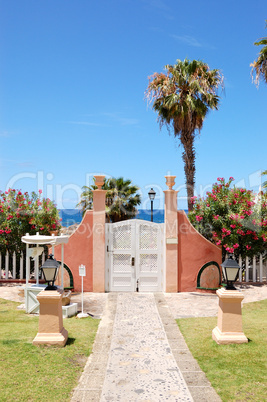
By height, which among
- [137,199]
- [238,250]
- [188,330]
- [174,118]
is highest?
[174,118]

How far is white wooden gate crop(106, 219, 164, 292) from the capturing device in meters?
11.8

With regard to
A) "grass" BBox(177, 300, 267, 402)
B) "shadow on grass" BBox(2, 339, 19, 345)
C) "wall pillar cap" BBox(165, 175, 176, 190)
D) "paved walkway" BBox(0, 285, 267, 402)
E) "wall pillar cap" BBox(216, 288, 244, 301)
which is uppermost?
"wall pillar cap" BBox(165, 175, 176, 190)

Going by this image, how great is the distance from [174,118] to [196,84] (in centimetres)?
196

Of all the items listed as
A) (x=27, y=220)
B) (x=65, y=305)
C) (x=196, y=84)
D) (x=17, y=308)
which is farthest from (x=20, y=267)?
(x=196, y=84)

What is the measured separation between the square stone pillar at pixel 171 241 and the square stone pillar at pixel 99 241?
2114 mm

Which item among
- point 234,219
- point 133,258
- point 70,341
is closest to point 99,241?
point 133,258

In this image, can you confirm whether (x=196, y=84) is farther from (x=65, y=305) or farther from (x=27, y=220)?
(x=65, y=305)

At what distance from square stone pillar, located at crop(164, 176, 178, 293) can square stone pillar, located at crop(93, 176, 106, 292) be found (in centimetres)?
211

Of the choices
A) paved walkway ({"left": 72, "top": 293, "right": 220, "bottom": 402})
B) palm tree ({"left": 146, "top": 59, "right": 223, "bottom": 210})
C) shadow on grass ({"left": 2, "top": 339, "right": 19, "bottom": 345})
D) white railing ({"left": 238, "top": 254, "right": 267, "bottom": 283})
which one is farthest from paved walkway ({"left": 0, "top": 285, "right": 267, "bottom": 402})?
palm tree ({"left": 146, "top": 59, "right": 223, "bottom": 210})

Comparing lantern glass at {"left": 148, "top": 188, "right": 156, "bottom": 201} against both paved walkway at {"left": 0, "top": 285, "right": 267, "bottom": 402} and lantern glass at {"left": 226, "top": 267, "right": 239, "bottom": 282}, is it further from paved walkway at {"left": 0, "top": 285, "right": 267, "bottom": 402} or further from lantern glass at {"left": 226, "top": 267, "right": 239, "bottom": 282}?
lantern glass at {"left": 226, "top": 267, "right": 239, "bottom": 282}

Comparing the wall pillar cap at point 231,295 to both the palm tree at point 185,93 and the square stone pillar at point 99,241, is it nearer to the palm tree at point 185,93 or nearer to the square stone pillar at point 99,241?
the square stone pillar at point 99,241

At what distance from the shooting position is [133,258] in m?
11.8

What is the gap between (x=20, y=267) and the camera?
13.2 metres

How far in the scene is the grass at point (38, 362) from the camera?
15.6 ft
